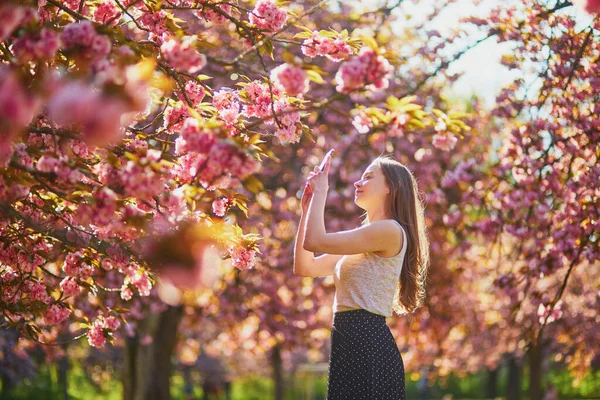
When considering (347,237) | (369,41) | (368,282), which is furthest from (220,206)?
(369,41)

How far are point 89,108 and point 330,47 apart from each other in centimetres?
166

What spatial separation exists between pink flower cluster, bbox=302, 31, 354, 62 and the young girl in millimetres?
525

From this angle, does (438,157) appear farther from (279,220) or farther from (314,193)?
(314,193)

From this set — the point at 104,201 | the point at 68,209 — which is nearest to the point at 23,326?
the point at 68,209

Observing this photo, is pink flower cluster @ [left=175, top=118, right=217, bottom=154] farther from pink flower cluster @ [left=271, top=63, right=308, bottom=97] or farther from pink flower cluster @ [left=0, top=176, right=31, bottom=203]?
pink flower cluster @ [left=0, top=176, right=31, bottom=203]

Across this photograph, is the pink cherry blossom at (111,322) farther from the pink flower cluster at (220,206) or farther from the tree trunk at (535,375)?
the tree trunk at (535,375)

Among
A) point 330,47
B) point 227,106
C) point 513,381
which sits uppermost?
point 330,47

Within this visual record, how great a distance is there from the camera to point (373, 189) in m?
4.00

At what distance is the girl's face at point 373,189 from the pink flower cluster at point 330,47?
23.8 inches

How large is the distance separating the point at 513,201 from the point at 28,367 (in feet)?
33.6

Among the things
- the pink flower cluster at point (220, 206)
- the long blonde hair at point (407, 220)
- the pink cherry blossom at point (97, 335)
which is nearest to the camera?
the long blonde hair at point (407, 220)

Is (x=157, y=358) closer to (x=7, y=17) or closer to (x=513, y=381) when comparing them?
(x=7, y=17)

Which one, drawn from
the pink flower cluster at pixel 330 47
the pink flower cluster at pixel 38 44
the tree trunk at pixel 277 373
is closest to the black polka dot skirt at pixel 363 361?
the pink flower cluster at pixel 330 47

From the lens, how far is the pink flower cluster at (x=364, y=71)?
9.89 ft
